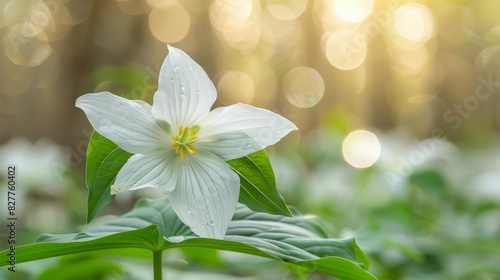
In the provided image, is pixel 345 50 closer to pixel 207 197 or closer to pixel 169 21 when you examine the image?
pixel 169 21

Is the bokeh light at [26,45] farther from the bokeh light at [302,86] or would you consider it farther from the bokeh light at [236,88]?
the bokeh light at [302,86]

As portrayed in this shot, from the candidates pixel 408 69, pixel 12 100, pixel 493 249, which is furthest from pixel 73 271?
pixel 408 69

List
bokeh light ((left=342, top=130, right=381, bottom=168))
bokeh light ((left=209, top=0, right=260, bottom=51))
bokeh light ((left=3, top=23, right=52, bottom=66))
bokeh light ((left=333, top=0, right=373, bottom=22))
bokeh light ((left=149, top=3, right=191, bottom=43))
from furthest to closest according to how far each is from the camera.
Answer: bokeh light ((left=149, top=3, right=191, bottom=43)) < bokeh light ((left=209, top=0, right=260, bottom=51)) < bokeh light ((left=333, top=0, right=373, bottom=22)) < bokeh light ((left=3, top=23, right=52, bottom=66)) < bokeh light ((left=342, top=130, right=381, bottom=168))

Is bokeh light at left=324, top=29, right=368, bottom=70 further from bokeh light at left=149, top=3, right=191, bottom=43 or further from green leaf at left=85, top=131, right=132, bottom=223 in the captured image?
green leaf at left=85, top=131, right=132, bottom=223

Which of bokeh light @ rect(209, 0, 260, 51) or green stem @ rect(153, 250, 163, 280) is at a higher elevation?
bokeh light @ rect(209, 0, 260, 51)

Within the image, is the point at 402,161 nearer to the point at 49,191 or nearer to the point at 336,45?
the point at 49,191

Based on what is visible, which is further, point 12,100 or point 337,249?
point 12,100

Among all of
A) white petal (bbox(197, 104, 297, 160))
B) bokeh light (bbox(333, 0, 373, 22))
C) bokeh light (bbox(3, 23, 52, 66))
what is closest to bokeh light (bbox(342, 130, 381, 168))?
bokeh light (bbox(333, 0, 373, 22))

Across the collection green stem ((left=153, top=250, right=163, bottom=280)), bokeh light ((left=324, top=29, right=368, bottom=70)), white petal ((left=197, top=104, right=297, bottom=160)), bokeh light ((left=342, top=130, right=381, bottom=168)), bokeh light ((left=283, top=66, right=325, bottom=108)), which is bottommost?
green stem ((left=153, top=250, right=163, bottom=280))
